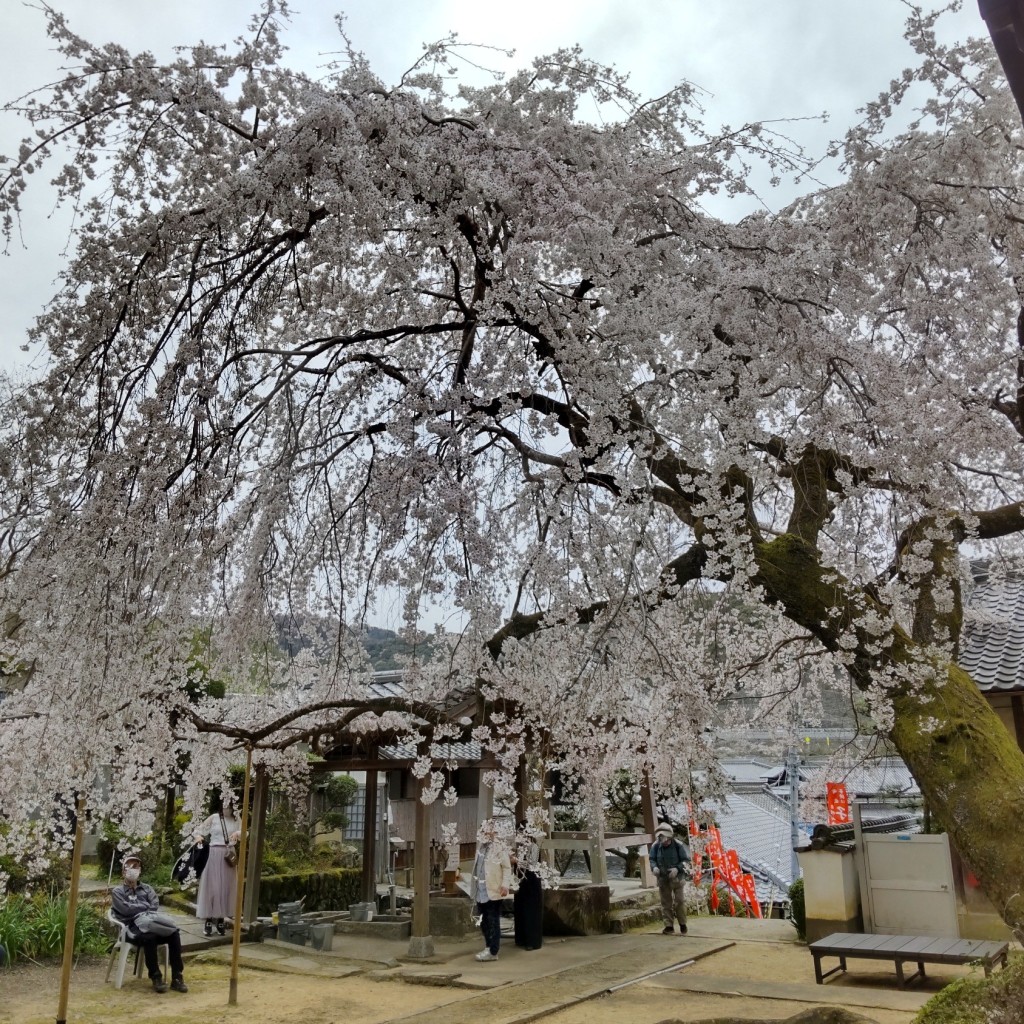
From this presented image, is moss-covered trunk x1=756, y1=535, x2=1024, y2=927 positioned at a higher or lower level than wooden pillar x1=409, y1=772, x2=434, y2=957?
higher

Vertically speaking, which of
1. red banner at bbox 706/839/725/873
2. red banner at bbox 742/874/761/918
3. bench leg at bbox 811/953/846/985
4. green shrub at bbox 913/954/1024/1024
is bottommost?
red banner at bbox 742/874/761/918

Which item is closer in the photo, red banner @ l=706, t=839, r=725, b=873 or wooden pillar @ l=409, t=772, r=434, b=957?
wooden pillar @ l=409, t=772, r=434, b=957

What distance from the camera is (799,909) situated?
31.9 ft

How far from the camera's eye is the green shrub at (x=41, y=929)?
8.71 meters

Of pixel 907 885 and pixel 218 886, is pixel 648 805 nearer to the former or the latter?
pixel 907 885

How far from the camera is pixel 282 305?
5.96 m

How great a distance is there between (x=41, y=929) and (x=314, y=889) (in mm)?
3940

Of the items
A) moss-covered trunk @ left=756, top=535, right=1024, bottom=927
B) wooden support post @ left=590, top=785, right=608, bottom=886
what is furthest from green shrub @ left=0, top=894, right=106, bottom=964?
moss-covered trunk @ left=756, top=535, right=1024, bottom=927

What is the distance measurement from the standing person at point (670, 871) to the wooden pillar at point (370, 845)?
3618 mm

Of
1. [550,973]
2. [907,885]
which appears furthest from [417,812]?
[907,885]

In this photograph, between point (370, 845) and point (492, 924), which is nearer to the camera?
point (492, 924)

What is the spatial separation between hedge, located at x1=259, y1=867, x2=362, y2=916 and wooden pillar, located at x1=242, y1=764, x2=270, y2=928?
119cm

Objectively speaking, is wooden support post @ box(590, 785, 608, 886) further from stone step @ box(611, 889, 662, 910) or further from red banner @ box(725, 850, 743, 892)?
red banner @ box(725, 850, 743, 892)

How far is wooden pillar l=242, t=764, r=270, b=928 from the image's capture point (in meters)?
10.2
